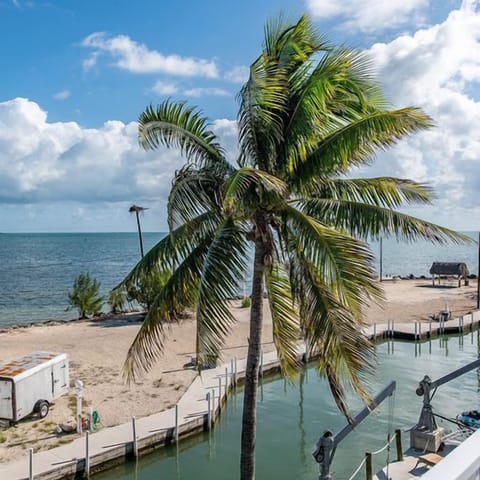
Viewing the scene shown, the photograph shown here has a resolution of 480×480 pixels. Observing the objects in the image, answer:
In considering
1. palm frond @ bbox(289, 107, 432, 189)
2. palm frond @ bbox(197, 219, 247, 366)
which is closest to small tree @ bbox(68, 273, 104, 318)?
palm frond @ bbox(197, 219, 247, 366)

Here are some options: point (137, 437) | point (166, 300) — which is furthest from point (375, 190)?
point (137, 437)

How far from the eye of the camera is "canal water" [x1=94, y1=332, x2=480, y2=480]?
13.4 m

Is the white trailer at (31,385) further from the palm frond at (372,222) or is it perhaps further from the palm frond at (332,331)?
the palm frond at (372,222)

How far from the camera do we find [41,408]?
1527 centimetres

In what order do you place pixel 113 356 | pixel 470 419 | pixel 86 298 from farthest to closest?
1. pixel 86 298
2. pixel 113 356
3. pixel 470 419

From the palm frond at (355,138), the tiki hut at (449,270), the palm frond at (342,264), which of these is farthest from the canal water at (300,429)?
the tiki hut at (449,270)

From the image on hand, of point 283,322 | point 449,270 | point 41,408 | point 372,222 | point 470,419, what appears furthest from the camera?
point 449,270

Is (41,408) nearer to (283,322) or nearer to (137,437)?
(137,437)

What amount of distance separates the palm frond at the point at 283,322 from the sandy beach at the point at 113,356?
2243 millimetres

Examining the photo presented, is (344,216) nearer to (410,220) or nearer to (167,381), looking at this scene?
(410,220)

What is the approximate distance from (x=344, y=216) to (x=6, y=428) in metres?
11.8

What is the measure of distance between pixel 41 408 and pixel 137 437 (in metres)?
3.59

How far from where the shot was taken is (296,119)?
26.0ft

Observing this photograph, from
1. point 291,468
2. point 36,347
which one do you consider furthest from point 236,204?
point 36,347
